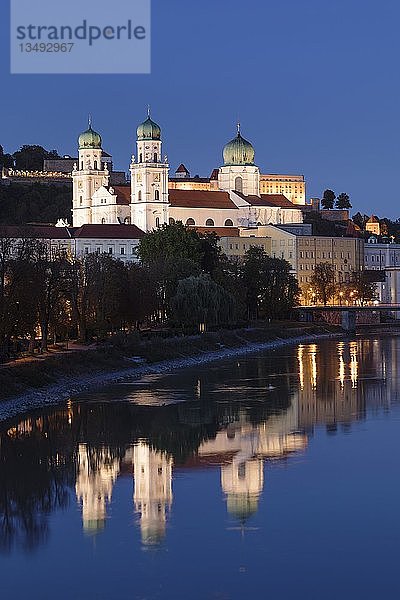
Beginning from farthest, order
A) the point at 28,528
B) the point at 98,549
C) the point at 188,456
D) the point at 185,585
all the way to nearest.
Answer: the point at 188,456, the point at 28,528, the point at 98,549, the point at 185,585

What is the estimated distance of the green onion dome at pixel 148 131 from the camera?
11600 centimetres

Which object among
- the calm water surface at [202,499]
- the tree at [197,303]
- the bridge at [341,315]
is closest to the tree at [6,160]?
the bridge at [341,315]

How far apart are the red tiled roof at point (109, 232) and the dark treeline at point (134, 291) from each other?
1326 cm

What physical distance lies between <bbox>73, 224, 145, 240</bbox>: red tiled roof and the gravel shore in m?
41.7

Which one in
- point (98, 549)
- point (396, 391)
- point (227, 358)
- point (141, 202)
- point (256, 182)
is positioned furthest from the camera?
point (256, 182)

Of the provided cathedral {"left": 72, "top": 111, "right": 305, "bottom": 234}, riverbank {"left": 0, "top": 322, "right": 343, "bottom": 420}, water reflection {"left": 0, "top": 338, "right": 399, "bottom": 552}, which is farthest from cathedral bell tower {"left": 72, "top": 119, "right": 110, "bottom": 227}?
water reflection {"left": 0, "top": 338, "right": 399, "bottom": 552}

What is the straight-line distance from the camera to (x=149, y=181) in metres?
116

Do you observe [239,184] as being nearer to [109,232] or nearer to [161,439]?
[109,232]

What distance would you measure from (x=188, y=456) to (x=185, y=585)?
10.4 metres

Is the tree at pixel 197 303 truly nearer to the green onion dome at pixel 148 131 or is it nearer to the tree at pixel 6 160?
the green onion dome at pixel 148 131

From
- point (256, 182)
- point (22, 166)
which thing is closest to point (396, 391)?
point (256, 182)

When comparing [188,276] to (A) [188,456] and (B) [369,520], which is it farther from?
(B) [369,520]

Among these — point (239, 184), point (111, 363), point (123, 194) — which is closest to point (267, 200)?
point (239, 184)

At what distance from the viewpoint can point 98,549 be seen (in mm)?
17578
